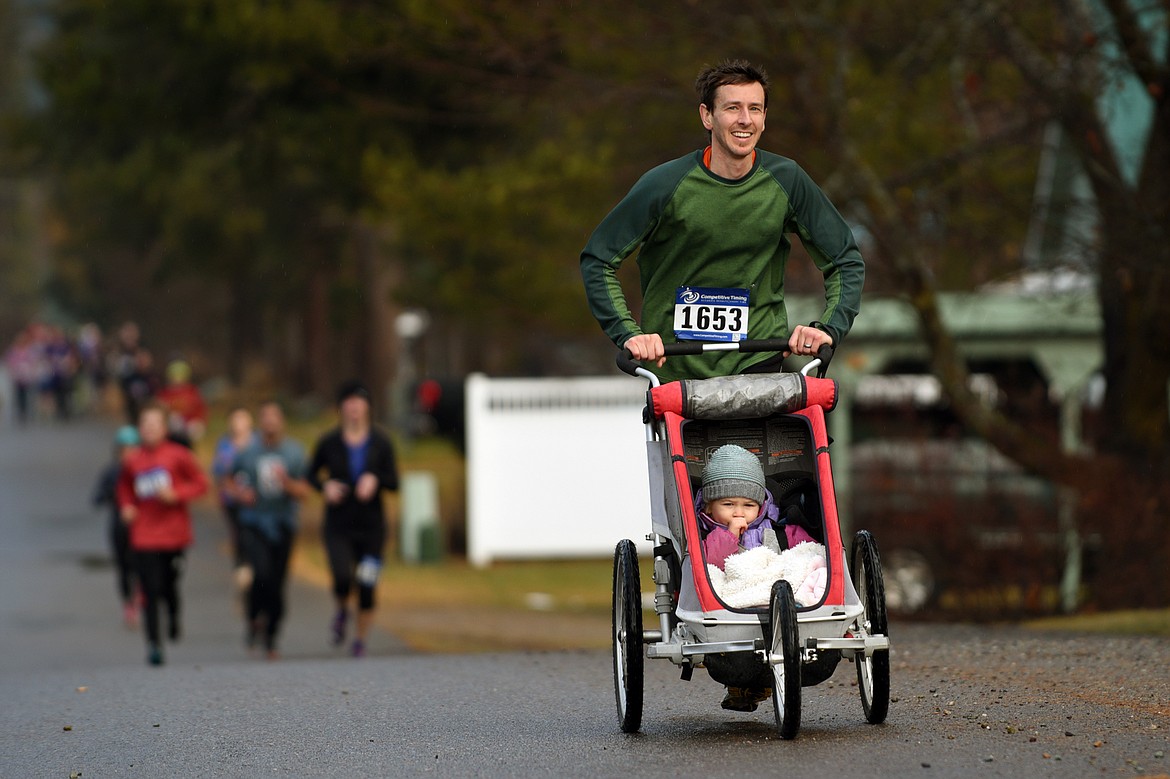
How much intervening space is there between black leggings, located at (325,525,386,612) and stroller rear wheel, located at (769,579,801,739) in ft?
24.2

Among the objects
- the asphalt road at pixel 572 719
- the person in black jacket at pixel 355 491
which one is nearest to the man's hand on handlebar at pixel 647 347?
the asphalt road at pixel 572 719

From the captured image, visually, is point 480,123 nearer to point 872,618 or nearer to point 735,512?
point 735,512

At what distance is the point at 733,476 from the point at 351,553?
7.34 meters

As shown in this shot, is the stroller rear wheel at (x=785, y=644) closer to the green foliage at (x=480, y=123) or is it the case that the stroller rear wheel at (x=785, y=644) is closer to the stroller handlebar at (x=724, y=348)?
the stroller handlebar at (x=724, y=348)

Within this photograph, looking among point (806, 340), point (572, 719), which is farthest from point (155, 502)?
point (806, 340)

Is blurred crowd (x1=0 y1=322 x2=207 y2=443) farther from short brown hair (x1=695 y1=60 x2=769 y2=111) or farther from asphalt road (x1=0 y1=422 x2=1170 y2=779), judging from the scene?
short brown hair (x1=695 y1=60 x2=769 y2=111)

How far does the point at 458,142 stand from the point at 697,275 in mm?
22261

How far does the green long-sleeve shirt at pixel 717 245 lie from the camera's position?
6.70 metres

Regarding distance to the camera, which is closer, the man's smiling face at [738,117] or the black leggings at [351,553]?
the man's smiling face at [738,117]

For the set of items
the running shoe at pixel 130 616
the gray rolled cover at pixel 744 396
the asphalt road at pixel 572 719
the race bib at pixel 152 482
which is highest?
the race bib at pixel 152 482

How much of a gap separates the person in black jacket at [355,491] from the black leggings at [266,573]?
987mm

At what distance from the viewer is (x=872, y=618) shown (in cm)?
651

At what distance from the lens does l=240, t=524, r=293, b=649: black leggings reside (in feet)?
46.9

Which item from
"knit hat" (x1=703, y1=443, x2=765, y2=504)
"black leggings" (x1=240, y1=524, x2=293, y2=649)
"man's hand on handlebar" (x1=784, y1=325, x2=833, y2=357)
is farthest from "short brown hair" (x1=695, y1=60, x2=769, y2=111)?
"black leggings" (x1=240, y1=524, x2=293, y2=649)
